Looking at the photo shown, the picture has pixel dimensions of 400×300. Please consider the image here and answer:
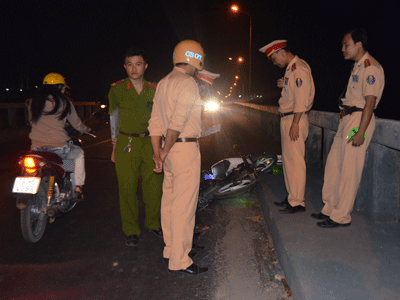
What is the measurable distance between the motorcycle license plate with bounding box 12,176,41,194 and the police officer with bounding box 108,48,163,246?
0.90 meters

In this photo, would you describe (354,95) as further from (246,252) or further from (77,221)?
(77,221)

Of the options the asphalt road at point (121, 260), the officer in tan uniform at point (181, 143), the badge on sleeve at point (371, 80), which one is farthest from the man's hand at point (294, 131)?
the officer in tan uniform at point (181, 143)

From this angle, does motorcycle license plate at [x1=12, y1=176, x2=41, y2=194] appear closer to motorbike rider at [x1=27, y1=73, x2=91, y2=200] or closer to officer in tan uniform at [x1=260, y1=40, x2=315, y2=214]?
motorbike rider at [x1=27, y1=73, x2=91, y2=200]

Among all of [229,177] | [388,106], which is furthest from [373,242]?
[388,106]

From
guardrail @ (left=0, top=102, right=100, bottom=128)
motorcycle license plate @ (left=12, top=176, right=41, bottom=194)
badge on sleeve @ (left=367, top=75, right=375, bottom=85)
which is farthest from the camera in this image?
guardrail @ (left=0, top=102, right=100, bottom=128)

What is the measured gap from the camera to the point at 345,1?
24953 mm

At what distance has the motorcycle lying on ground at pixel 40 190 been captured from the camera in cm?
410

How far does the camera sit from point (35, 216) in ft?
14.4

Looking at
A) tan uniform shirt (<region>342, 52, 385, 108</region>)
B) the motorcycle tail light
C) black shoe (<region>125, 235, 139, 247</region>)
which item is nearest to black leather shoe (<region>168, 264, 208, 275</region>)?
black shoe (<region>125, 235, 139, 247</region>)

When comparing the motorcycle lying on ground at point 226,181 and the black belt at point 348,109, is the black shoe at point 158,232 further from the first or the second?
the black belt at point 348,109

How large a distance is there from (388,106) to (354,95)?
16843 mm

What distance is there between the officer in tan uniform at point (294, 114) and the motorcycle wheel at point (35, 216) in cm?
297

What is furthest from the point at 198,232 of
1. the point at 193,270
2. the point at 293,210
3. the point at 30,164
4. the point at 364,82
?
the point at 364,82

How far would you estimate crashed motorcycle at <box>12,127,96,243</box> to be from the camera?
410 centimetres
